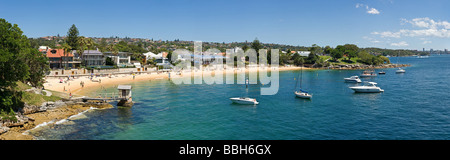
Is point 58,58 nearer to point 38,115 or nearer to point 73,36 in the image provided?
point 73,36

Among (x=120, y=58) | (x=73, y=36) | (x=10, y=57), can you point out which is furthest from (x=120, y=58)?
(x=10, y=57)

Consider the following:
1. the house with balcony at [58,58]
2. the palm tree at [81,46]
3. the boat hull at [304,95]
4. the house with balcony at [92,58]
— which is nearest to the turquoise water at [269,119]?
the boat hull at [304,95]

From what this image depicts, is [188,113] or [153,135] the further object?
[188,113]

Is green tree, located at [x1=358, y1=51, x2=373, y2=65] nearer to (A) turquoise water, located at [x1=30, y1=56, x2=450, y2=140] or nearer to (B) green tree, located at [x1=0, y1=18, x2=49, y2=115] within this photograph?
(A) turquoise water, located at [x1=30, y1=56, x2=450, y2=140]

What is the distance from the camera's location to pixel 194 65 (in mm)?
133250

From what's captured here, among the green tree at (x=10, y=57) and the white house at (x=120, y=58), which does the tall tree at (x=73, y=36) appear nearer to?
the white house at (x=120, y=58)

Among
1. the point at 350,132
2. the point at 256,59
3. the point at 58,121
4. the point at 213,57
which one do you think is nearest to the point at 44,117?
the point at 58,121

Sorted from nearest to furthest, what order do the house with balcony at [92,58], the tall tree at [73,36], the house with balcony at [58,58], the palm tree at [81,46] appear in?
1. the house with balcony at [58,58]
2. the palm tree at [81,46]
3. the house with balcony at [92,58]
4. the tall tree at [73,36]

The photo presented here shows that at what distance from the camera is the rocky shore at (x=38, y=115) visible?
29.9 metres

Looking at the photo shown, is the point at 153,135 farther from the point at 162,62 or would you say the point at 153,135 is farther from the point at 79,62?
the point at 162,62

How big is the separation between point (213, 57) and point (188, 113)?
108848 millimetres

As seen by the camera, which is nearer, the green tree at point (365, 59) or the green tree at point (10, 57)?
the green tree at point (10, 57)

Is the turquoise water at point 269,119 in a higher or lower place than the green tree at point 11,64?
lower

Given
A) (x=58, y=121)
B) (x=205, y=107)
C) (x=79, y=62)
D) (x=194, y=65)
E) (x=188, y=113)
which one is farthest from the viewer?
(x=194, y=65)
